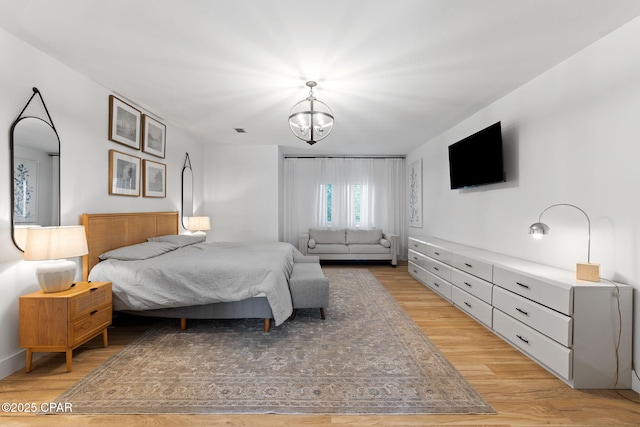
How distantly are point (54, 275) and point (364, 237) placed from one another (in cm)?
530

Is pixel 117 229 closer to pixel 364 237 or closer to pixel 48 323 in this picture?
pixel 48 323

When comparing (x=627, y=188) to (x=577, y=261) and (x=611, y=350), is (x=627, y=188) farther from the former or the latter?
(x=611, y=350)

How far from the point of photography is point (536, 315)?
2.20 meters

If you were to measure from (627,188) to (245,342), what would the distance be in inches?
128

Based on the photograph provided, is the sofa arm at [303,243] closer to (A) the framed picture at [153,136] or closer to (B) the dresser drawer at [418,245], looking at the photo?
(B) the dresser drawer at [418,245]

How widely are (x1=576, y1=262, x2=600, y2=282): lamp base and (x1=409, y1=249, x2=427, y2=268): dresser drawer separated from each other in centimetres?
242

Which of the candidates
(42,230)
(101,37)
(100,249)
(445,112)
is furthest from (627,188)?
(100,249)

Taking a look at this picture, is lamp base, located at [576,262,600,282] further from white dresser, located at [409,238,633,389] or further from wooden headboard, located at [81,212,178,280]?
wooden headboard, located at [81,212,178,280]

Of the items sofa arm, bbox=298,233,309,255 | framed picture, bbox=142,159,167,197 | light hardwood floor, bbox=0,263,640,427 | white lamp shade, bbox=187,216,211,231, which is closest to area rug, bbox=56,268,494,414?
light hardwood floor, bbox=0,263,640,427

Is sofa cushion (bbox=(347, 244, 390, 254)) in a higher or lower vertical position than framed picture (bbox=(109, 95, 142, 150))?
lower

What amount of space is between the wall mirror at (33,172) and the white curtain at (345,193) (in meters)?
4.58

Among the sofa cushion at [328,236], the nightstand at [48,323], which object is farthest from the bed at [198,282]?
the sofa cushion at [328,236]

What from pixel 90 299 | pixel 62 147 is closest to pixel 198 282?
pixel 90 299

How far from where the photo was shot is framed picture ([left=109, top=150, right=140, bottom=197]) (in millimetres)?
3211
